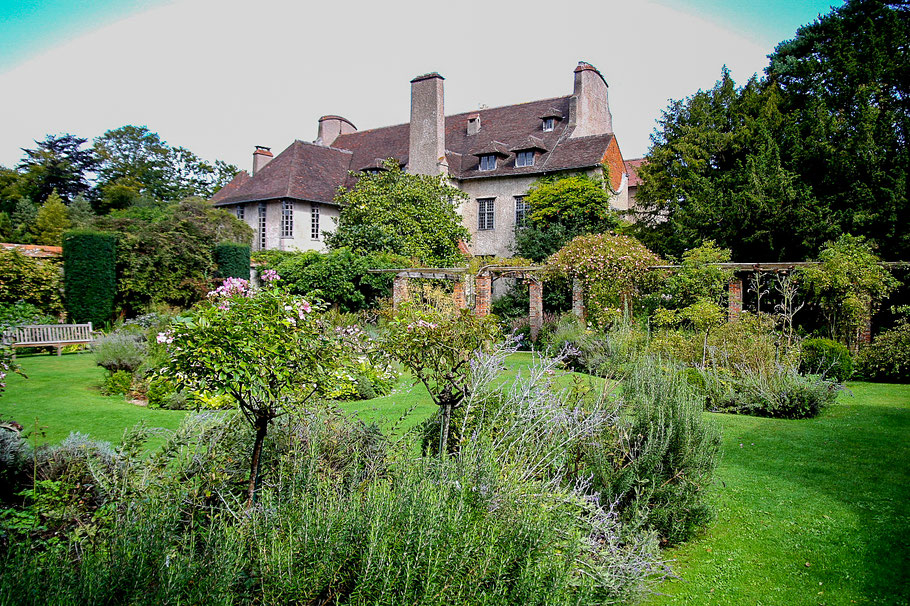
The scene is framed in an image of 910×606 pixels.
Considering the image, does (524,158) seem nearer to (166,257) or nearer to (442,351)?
(166,257)

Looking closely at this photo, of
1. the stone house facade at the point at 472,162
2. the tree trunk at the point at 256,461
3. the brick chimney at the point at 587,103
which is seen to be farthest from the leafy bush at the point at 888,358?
the brick chimney at the point at 587,103

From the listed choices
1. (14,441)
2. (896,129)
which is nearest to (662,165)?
(896,129)

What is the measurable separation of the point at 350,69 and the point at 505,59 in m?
2.53

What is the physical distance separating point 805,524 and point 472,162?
2674cm

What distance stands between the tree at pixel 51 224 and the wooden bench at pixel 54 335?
545 inches

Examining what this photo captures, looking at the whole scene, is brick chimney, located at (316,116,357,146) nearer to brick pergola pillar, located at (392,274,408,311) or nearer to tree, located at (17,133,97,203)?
tree, located at (17,133,97,203)

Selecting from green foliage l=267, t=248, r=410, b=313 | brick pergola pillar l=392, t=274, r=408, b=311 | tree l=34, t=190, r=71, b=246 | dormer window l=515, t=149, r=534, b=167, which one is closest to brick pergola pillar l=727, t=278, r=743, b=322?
brick pergola pillar l=392, t=274, r=408, b=311

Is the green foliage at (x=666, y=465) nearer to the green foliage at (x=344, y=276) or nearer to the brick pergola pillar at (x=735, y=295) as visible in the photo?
the brick pergola pillar at (x=735, y=295)

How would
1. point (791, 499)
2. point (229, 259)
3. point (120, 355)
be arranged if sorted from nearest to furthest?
point (791, 499)
point (120, 355)
point (229, 259)

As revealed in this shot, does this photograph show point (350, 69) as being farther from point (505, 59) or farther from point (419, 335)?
point (419, 335)

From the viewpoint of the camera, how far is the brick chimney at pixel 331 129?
35844 millimetres

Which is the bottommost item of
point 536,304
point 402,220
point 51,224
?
point 536,304

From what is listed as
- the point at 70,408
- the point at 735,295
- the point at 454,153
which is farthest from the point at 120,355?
the point at 454,153

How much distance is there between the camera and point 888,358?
11.7 metres
